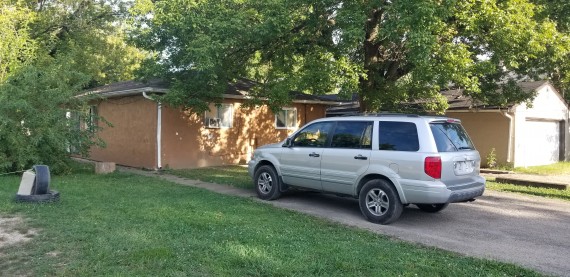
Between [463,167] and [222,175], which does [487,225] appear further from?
[222,175]

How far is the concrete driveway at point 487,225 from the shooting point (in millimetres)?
5992

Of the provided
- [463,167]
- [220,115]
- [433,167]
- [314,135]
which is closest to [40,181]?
[314,135]

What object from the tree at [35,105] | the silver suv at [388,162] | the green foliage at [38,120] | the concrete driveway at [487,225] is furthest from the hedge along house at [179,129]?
the silver suv at [388,162]

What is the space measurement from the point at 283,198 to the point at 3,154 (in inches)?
313

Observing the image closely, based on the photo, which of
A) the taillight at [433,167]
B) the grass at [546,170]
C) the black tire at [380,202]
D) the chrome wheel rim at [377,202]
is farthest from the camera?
the grass at [546,170]

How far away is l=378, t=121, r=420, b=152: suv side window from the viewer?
7.28m

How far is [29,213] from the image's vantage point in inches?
303

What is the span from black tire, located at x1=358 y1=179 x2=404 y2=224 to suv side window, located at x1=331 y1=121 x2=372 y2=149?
0.70m

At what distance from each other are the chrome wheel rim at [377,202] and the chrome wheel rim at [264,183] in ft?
8.18

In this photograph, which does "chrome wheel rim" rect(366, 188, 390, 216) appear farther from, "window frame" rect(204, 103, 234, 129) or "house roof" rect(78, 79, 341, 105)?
"window frame" rect(204, 103, 234, 129)

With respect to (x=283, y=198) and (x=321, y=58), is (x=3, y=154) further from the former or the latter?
(x=321, y=58)

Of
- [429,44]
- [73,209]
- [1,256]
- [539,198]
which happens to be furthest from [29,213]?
[539,198]

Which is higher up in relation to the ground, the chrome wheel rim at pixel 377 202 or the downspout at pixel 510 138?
the downspout at pixel 510 138

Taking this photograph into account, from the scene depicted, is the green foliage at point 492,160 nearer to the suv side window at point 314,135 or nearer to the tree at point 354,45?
the tree at point 354,45
